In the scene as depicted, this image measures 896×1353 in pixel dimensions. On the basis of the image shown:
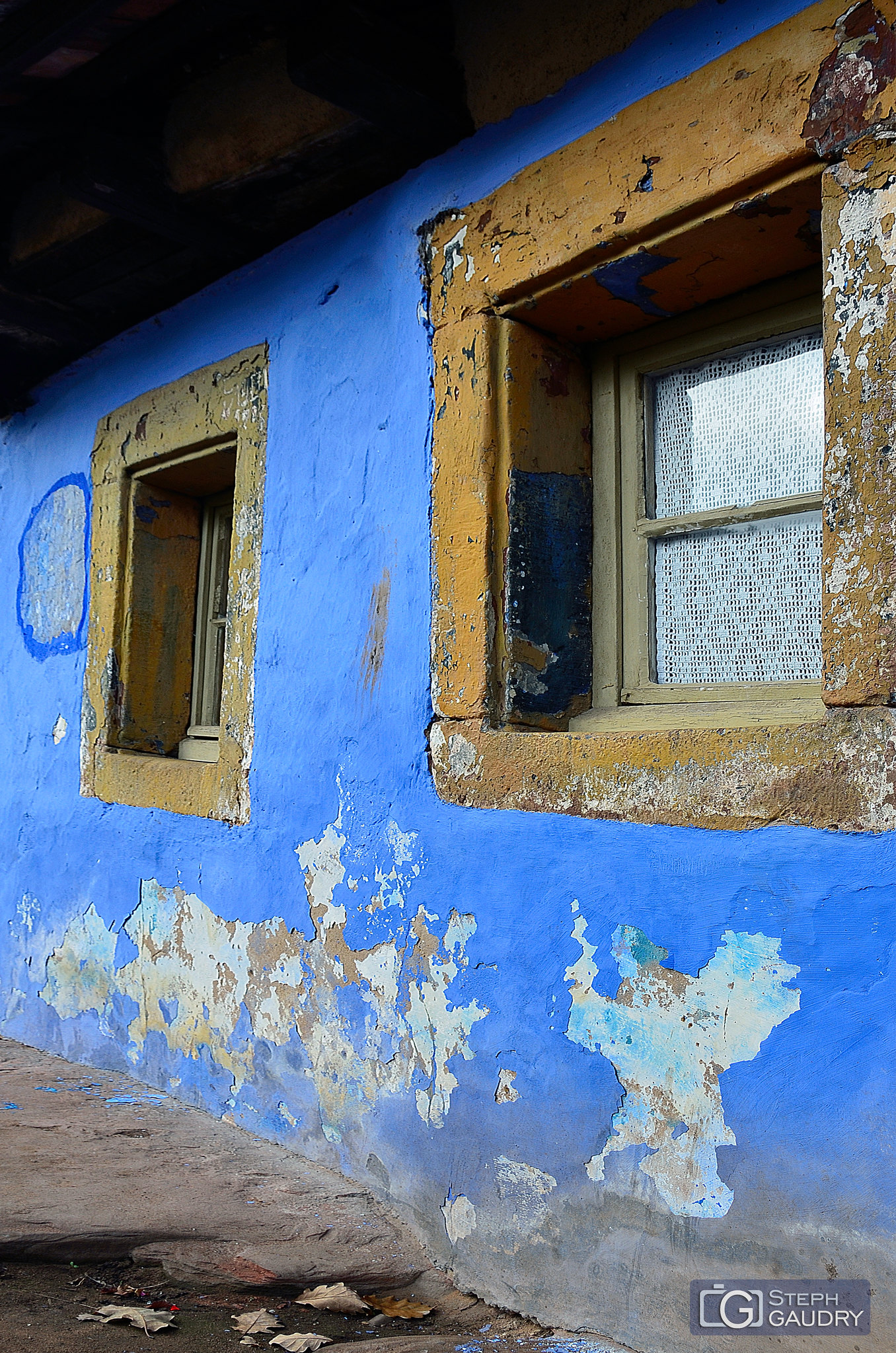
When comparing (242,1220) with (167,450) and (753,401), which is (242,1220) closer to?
(753,401)

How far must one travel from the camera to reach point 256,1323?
2076mm

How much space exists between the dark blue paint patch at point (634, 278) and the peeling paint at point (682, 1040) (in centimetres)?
140

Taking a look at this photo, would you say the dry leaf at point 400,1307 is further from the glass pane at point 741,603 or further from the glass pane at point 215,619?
the glass pane at point 215,619

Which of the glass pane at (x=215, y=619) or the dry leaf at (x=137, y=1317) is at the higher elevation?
the glass pane at (x=215, y=619)

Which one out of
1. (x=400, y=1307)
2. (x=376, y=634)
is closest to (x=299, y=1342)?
(x=400, y=1307)

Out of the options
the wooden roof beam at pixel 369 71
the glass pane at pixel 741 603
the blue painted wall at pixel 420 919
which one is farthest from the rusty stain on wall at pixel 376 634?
the wooden roof beam at pixel 369 71

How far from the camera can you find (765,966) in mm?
1835

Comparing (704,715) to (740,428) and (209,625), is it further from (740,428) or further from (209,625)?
(209,625)

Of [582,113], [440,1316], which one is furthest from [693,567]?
[440,1316]

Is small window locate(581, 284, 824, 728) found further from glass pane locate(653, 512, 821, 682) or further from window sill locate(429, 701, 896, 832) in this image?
window sill locate(429, 701, 896, 832)

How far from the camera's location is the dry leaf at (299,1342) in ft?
6.48

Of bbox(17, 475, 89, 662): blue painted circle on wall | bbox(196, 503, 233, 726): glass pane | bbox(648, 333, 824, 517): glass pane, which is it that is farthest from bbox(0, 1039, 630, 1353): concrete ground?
bbox(17, 475, 89, 662): blue painted circle on wall

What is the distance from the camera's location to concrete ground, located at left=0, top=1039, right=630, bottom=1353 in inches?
79.7

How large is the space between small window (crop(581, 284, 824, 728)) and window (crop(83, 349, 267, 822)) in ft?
5.20
